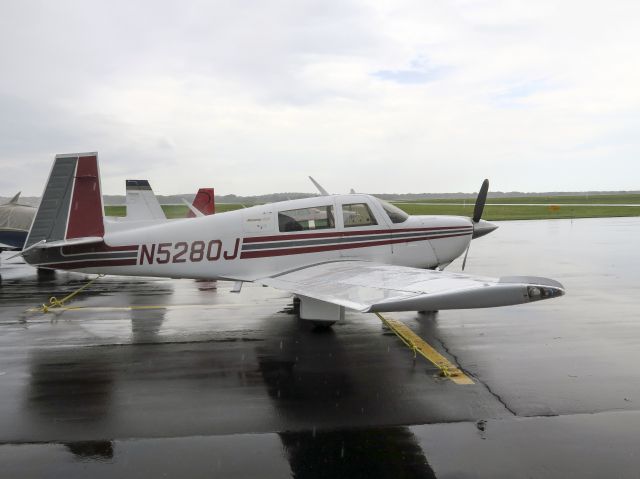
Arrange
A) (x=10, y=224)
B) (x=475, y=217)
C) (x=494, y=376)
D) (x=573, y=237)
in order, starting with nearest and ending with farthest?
1. (x=494, y=376)
2. (x=475, y=217)
3. (x=10, y=224)
4. (x=573, y=237)

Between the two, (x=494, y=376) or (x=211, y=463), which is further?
(x=494, y=376)

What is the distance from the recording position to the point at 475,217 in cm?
1073

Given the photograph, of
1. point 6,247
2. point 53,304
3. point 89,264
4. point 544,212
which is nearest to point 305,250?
point 89,264

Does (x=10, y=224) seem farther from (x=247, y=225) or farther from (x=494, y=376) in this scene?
(x=494, y=376)

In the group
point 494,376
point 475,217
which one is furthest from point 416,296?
point 475,217

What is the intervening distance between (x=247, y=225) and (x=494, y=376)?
16.3 feet

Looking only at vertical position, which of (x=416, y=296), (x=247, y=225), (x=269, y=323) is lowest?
(x=269, y=323)

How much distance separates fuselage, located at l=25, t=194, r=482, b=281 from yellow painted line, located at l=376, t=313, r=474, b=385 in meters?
1.35

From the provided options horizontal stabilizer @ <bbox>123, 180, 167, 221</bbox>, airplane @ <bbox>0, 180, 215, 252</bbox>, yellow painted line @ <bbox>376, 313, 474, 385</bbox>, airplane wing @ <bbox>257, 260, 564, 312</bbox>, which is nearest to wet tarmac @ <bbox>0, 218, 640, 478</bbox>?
yellow painted line @ <bbox>376, 313, 474, 385</bbox>

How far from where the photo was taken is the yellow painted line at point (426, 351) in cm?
606

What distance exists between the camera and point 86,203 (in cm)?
941

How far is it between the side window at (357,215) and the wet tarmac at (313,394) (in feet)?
5.84

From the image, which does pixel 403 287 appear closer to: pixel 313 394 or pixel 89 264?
pixel 313 394

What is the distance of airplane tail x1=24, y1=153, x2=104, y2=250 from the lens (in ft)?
30.5
